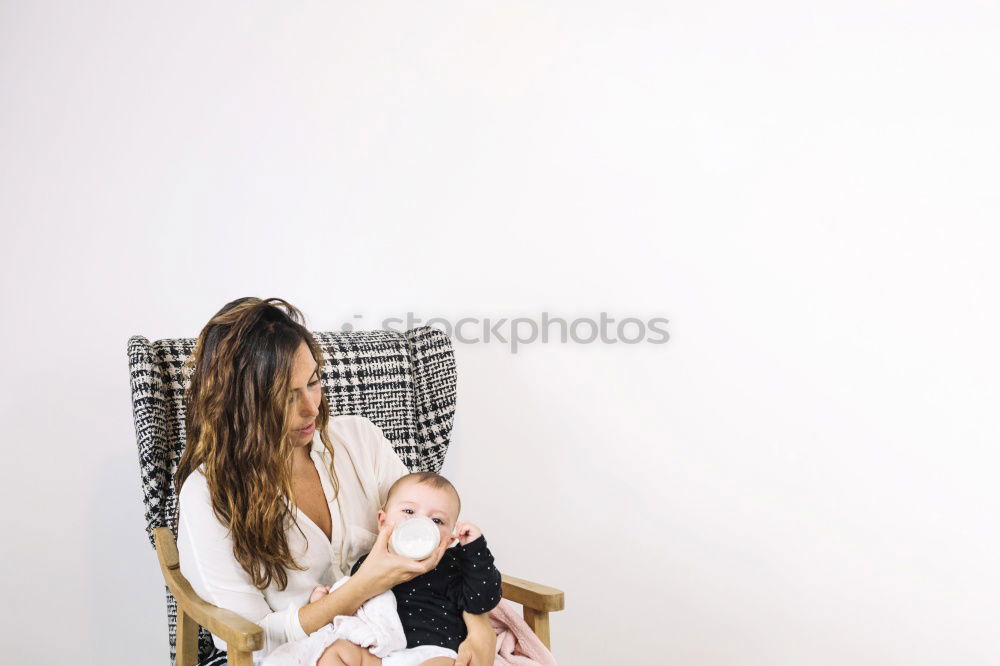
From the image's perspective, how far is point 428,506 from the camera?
1579 millimetres

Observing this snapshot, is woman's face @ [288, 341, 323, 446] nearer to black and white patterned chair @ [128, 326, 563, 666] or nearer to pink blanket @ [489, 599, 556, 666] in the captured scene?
black and white patterned chair @ [128, 326, 563, 666]

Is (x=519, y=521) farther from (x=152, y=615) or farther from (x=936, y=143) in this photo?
(x=936, y=143)

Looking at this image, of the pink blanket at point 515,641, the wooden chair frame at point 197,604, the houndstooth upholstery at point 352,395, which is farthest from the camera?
the houndstooth upholstery at point 352,395

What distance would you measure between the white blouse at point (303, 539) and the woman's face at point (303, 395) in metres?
0.12

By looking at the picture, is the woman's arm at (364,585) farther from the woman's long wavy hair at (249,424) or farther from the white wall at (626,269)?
the white wall at (626,269)

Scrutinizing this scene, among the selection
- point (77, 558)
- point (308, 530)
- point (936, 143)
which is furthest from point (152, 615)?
point (936, 143)

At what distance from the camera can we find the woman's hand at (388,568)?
1501mm

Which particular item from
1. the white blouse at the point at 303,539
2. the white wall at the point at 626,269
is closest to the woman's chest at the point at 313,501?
the white blouse at the point at 303,539

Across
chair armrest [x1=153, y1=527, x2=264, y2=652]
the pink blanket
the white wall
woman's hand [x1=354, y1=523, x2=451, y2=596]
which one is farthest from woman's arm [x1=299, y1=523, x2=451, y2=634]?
the white wall

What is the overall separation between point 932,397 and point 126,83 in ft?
7.46

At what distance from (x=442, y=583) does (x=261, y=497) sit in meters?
0.35

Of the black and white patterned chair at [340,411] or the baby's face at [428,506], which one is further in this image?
the black and white patterned chair at [340,411]

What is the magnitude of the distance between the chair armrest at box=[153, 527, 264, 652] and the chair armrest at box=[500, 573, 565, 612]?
49 cm

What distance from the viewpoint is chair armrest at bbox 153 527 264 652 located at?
4.66 feet
